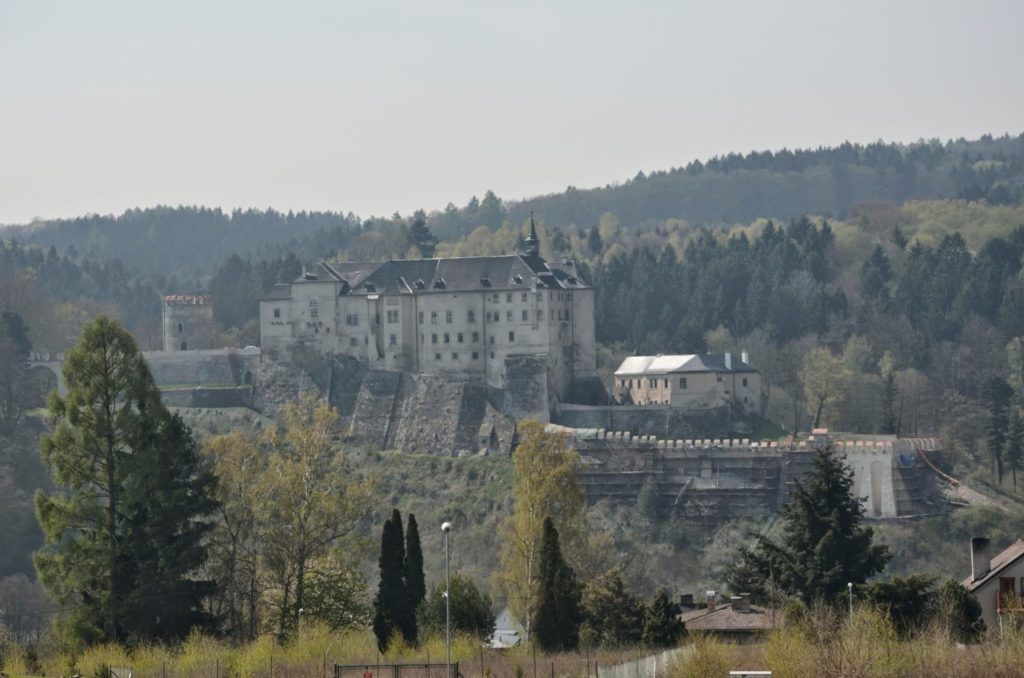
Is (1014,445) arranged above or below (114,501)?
below

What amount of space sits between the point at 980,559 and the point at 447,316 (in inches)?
2044

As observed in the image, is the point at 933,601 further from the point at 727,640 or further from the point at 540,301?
the point at 540,301

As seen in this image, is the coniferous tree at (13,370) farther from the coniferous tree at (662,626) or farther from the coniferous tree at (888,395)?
the coniferous tree at (662,626)

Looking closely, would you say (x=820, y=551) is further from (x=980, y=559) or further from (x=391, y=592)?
(x=391, y=592)

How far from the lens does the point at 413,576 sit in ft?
208

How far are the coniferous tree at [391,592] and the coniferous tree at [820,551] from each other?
10.3m

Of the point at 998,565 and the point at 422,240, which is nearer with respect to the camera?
the point at 998,565

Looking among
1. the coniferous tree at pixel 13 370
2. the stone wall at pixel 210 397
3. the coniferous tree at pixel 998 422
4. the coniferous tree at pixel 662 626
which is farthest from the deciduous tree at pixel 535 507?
the coniferous tree at pixel 13 370

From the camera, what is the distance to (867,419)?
381ft

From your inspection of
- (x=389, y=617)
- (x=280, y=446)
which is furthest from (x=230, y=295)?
(x=389, y=617)

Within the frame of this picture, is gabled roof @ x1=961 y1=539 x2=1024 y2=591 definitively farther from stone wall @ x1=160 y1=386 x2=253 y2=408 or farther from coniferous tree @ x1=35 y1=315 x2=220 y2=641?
stone wall @ x1=160 y1=386 x2=253 y2=408

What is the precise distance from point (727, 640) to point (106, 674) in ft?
49.6

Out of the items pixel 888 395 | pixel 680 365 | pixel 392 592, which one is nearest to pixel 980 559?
pixel 392 592

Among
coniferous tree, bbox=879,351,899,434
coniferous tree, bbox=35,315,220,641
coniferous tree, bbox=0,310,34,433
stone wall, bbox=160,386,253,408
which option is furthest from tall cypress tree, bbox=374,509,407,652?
coniferous tree, bbox=0,310,34,433
